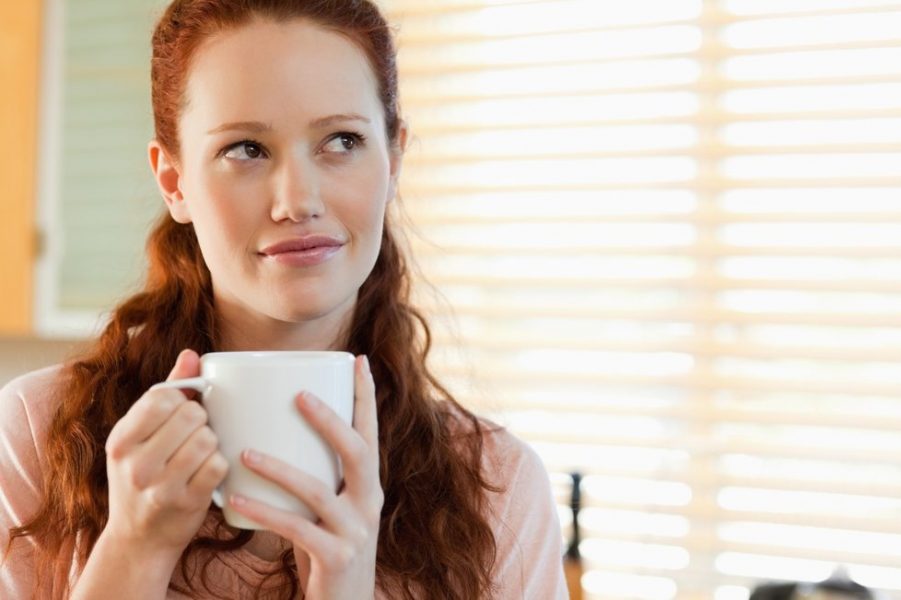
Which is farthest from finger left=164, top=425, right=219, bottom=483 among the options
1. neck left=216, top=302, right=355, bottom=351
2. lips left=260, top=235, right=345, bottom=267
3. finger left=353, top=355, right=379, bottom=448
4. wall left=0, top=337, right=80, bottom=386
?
wall left=0, top=337, right=80, bottom=386

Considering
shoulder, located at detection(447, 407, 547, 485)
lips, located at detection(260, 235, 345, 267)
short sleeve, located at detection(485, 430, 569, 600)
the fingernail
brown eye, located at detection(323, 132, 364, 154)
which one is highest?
brown eye, located at detection(323, 132, 364, 154)

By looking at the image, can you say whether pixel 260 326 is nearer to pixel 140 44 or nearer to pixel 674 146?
pixel 674 146

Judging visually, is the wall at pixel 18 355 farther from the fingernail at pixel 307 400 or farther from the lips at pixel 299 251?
the fingernail at pixel 307 400

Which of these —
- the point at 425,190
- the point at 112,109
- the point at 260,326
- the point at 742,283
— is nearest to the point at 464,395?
the point at 425,190

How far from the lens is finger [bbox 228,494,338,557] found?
0.76 metres

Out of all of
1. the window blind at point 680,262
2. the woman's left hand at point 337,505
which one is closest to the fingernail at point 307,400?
the woman's left hand at point 337,505

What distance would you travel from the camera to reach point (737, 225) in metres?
1.75

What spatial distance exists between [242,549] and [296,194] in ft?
1.18

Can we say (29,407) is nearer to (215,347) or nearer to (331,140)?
(215,347)

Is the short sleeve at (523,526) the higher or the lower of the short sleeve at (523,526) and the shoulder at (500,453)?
the lower

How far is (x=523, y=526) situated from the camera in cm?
123

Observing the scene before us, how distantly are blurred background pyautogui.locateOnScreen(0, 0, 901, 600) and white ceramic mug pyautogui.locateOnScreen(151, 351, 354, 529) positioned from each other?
2.67ft

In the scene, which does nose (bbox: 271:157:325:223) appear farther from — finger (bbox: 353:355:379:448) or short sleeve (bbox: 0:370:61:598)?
short sleeve (bbox: 0:370:61:598)

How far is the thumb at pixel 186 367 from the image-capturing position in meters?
0.81
